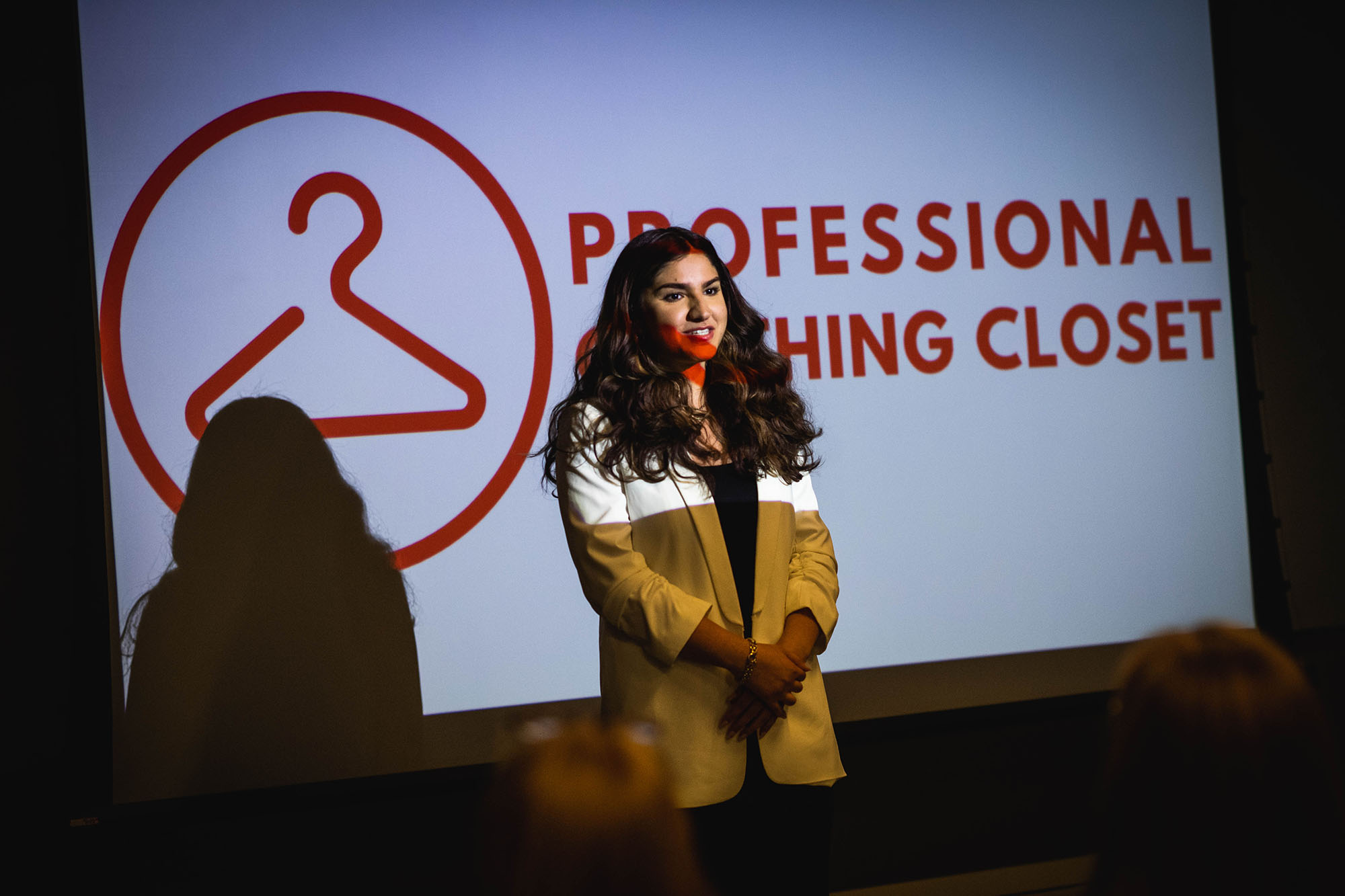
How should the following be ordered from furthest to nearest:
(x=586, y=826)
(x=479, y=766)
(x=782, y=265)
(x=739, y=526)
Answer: (x=782, y=265)
(x=479, y=766)
(x=739, y=526)
(x=586, y=826)

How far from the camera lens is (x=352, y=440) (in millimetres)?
2590

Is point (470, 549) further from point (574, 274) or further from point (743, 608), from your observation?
point (743, 608)

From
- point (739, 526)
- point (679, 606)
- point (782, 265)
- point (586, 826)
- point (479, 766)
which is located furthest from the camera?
point (782, 265)

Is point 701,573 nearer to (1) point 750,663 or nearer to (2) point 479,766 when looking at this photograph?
(1) point 750,663

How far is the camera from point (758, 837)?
1837 millimetres

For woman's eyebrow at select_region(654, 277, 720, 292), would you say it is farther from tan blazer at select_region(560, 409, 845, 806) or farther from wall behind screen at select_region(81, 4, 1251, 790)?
wall behind screen at select_region(81, 4, 1251, 790)

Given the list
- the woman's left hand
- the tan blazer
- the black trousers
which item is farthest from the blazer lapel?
the black trousers

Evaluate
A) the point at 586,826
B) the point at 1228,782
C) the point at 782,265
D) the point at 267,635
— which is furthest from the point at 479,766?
the point at 1228,782

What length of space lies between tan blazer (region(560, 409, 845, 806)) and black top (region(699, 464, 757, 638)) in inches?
0.6

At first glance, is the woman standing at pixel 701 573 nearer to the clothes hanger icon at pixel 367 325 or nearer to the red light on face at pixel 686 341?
the red light on face at pixel 686 341

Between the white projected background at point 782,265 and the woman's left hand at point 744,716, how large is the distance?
0.95m

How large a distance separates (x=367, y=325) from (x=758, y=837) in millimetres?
1559

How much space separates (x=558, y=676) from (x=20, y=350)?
5.19ft

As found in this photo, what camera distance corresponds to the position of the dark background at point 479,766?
249 centimetres
